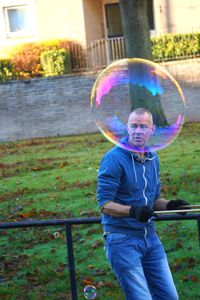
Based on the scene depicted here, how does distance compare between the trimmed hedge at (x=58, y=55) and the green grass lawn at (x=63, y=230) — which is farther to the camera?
the trimmed hedge at (x=58, y=55)

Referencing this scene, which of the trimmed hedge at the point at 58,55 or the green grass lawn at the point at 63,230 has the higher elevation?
the trimmed hedge at the point at 58,55

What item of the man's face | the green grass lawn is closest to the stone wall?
the green grass lawn

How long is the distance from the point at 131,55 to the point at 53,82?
506cm

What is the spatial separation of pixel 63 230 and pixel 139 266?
4.01 metres

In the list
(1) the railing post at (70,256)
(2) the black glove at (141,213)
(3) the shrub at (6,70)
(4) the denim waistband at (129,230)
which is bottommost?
(3) the shrub at (6,70)

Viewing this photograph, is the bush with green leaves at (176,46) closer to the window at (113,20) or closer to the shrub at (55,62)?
the shrub at (55,62)

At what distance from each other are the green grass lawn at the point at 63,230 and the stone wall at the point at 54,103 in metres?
7.23

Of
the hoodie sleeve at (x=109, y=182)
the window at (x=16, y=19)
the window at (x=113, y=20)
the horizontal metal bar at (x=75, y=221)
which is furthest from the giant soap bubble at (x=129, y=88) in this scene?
the window at (x=16, y=19)

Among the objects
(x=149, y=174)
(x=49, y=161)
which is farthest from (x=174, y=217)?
(x=49, y=161)

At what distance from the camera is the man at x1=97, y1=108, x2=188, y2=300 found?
4398 millimetres

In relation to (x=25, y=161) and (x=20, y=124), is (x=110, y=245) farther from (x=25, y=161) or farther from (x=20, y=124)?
(x=20, y=124)

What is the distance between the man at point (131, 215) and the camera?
4.40m

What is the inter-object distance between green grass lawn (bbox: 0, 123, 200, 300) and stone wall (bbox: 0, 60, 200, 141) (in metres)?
7.23

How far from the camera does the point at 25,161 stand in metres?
13.8
